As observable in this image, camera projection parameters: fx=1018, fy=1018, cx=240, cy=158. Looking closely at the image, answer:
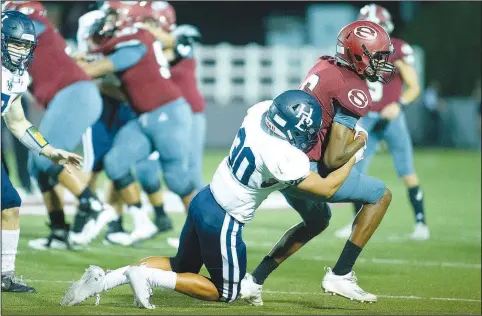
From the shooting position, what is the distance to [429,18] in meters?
24.9

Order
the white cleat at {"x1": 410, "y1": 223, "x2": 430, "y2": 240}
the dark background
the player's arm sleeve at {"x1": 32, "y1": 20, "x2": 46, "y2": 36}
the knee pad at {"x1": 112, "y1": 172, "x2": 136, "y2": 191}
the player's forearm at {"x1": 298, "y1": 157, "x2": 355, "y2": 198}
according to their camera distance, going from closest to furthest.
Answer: the player's forearm at {"x1": 298, "y1": 157, "x2": 355, "y2": 198}, the player's arm sleeve at {"x1": 32, "y1": 20, "x2": 46, "y2": 36}, the knee pad at {"x1": 112, "y1": 172, "x2": 136, "y2": 191}, the white cleat at {"x1": 410, "y1": 223, "x2": 430, "y2": 240}, the dark background

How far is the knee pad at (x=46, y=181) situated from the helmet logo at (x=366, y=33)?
2.56 metres

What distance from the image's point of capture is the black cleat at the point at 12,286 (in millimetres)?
5323

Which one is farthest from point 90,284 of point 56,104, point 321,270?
point 56,104

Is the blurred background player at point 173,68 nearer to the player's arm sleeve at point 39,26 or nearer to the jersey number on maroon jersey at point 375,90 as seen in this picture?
the player's arm sleeve at point 39,26

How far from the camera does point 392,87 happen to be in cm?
826

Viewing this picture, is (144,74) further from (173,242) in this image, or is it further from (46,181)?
(173,242)

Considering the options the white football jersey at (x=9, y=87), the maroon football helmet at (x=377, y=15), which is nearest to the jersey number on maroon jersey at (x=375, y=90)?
the maroon football helmet at (x=377, y=15)

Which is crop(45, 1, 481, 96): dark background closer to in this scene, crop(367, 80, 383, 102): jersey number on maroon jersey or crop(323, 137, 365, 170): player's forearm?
crop(367, 80, 383, 102): jersey number on maroon jersey

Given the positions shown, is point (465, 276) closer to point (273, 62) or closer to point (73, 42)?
point (73, 42)

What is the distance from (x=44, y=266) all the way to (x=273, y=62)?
13.3 metres

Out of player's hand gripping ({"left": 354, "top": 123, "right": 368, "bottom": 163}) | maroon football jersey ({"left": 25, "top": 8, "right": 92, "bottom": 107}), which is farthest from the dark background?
player's hand gripping ({"left": 354, "top": 123, "right": 368, "bottom": 163})

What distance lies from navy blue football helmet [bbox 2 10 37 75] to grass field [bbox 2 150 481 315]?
122cm

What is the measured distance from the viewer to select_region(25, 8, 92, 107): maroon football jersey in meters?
6.83
